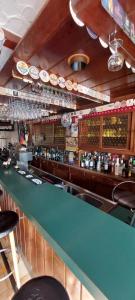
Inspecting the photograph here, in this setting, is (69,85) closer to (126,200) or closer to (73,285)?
(126,200)

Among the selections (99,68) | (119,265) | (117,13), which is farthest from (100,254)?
(99,68)

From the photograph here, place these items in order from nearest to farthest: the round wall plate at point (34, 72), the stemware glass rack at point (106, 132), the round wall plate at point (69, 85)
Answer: the round wall plate at point (34, 72) < the round wall plate at point (69, 85) < the stemware glass rack at point (106, 132)

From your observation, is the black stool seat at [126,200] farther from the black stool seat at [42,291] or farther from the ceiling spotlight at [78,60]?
the ceiling spotlight at [78,60]

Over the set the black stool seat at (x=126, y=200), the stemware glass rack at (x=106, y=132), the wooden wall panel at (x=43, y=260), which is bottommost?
the wooden wall panel at (x=43, y=260)

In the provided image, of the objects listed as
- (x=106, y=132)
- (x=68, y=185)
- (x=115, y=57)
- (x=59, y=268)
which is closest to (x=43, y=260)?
(x=59, y=268)

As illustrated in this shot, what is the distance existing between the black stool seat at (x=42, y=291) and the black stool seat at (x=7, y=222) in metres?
0.42

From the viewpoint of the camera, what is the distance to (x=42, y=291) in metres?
0.68

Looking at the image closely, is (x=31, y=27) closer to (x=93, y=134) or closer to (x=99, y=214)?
(x=99, y=214)

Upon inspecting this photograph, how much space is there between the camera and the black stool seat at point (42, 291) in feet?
2.14

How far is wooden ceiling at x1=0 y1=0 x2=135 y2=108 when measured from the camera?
2.45ft

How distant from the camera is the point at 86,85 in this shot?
6.69ft

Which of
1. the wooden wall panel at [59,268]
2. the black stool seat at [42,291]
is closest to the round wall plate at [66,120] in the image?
the wooden wall panel at [59,268]

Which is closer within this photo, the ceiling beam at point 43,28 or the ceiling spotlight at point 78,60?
the ceiling beam at point 43,28

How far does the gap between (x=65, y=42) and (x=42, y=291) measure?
1443 millimetres
